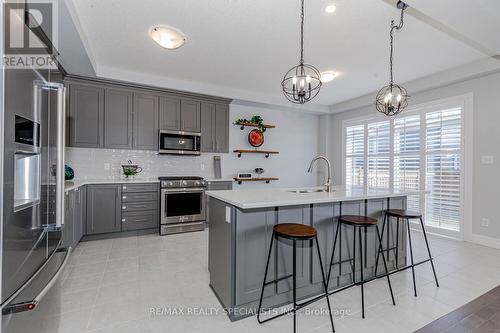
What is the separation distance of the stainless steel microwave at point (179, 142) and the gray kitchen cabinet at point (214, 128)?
0.19 meters

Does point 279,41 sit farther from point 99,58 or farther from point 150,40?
point 99,58

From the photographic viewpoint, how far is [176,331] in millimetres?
1739

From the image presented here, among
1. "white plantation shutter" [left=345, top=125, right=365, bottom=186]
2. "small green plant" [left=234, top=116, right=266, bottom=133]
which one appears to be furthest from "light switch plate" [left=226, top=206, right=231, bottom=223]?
"white plantation shutter" [left=345, top=125, right=365, bottom=186]

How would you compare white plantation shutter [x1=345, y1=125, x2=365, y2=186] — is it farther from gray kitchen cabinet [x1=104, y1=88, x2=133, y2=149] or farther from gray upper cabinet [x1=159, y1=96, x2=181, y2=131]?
gray kitchen cabinet [x1=104, y1=88, x2=133, y2=149]

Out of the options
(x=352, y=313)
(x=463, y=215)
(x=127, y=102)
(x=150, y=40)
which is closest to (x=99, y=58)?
(x=127, y=102)

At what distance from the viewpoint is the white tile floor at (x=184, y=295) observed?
178cm

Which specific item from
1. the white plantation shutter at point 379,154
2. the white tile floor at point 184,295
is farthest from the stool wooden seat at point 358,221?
the white plantation shutter at point 379,154

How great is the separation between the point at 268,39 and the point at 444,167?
11.9 feet

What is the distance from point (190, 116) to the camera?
461cm

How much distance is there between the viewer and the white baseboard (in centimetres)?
348

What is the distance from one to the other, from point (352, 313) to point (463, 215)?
3194mm

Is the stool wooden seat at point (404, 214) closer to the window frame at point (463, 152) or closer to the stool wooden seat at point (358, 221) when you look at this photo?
the stool wooden seat at point (358, 221)

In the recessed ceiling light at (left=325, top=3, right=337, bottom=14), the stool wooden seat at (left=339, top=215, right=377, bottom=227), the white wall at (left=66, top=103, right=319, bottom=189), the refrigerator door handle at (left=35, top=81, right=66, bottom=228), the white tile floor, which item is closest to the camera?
the refrigerator door handle at (left=35, top=81, right=66, bottom=228)

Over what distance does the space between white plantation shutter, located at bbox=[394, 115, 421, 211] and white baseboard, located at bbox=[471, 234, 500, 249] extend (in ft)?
2.74
